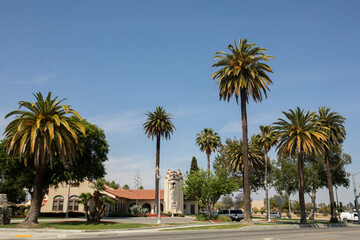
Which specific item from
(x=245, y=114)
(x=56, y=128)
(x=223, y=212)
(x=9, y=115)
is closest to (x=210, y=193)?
(x=223, y=212)

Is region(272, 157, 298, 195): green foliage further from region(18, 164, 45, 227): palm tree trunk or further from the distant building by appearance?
region(18, 164, 45, 227): palm tree trunk

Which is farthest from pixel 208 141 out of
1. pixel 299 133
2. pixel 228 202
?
pixel 228 202

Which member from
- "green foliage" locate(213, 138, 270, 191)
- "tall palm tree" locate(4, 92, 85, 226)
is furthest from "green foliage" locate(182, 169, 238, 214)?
"tall palm tree" locate(4, 92, 85, 226)

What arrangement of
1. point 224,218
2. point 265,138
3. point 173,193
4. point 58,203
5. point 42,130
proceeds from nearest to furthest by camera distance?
point 42,130 < point 224,218 < point 265,138 < point 58,203 < point 173,193

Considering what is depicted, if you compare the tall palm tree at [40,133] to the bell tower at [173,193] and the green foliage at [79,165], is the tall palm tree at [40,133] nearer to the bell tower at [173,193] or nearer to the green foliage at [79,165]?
the green foliage at [79,165]

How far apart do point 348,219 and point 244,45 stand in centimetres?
4292

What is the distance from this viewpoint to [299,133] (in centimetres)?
3891

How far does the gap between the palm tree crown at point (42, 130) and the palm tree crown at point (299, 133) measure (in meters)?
27.3

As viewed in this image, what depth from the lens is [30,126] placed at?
89.6 ft

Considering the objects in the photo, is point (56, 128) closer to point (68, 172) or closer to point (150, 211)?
point (68, 172)

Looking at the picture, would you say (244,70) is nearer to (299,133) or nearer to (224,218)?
(299,133)

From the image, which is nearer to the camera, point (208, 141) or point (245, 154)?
point (245, 154)

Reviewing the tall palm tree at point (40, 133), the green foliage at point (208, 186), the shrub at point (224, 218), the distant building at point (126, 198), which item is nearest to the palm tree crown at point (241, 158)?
the green foliage at point (208, 186)

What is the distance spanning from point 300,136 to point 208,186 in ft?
54.1
